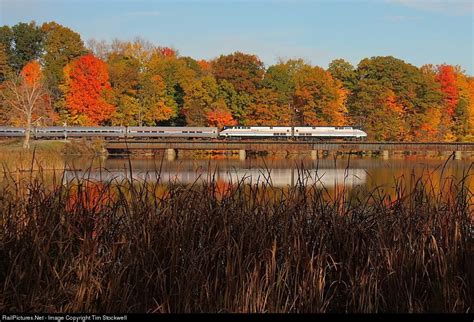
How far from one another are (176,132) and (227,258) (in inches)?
2565

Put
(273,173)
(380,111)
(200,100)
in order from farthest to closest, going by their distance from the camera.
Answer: (200,100) < (380,111) < (273,173)

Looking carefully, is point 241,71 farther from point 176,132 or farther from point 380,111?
point 380,111

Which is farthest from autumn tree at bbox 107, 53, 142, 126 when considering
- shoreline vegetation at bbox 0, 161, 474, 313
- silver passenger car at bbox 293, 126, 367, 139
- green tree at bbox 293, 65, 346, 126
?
shoreline vegetation at bbox 0, 161, 474, 313

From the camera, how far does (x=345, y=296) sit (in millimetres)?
5133

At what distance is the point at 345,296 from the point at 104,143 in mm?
58096

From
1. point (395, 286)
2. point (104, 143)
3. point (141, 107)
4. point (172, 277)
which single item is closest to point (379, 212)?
point (395, 286)

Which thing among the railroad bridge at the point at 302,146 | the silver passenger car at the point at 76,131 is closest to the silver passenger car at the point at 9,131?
the silver passenger car at the point at 76,131

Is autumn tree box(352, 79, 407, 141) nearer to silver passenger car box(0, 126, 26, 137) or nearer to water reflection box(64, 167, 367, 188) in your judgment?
water reflection box(64, 167, 367, 188)

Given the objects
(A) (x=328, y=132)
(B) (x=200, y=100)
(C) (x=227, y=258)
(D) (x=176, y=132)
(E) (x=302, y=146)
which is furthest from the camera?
(B) (x=200, y=100)

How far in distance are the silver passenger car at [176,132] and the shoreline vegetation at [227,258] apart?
6255 centimetres

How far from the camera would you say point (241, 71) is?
245 feet

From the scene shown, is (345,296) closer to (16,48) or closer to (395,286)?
(395,286)

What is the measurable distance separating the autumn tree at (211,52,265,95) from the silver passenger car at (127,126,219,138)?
768cm

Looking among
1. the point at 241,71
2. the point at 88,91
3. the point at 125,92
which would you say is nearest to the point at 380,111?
the point at 241,71
